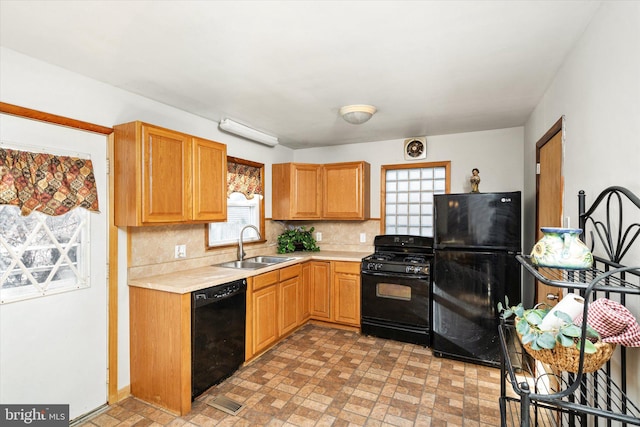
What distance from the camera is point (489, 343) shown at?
9.72 feet

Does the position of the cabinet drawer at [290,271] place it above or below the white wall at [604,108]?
below

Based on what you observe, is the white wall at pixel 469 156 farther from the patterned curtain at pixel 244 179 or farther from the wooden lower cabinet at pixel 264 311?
the wooden lower cabinet at pixel 264 311

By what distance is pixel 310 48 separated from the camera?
1.88 meters

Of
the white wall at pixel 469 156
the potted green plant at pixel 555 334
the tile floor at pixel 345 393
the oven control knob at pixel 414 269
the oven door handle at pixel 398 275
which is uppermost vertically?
the white wall at pixel 469 156

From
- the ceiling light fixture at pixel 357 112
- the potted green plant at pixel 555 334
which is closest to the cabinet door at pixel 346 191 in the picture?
the ceiling light fixture at pixel 357 112

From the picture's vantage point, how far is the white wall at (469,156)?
3.67 metres

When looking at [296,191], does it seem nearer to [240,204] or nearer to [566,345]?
[240,204]

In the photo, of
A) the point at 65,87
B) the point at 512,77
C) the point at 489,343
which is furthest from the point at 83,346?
the point at 512,77

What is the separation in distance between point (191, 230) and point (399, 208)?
2.59 meters

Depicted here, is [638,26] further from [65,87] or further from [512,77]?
[65,87]

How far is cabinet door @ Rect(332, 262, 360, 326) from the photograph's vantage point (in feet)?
12.3

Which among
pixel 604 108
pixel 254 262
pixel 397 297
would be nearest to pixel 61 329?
pixel 254 262

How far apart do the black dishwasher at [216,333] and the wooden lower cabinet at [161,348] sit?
0.24ft

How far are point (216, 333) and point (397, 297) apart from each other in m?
1.89
